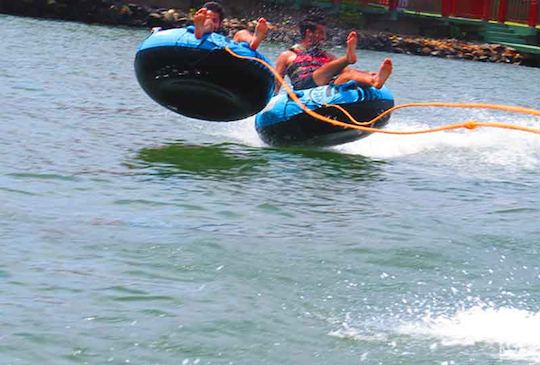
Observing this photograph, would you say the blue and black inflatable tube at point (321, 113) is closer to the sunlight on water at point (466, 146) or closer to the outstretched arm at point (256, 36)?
the sunlight on water at point (466, 146)

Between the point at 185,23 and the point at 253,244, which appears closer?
the point at 253,244

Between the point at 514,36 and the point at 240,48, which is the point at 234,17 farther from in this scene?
the point at 240,48

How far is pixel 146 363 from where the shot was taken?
18.6 ft

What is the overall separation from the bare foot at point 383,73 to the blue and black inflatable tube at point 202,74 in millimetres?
989

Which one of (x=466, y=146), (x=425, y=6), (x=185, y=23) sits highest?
(x=466, y=146)

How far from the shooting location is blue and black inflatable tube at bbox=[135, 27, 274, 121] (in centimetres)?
1120

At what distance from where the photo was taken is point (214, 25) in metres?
11.5

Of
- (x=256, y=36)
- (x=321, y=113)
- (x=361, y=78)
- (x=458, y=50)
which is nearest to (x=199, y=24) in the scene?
→ (x=256, y=36)

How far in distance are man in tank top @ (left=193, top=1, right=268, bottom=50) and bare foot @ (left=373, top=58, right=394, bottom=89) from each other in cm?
111

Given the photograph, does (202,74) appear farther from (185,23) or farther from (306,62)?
(185,23)

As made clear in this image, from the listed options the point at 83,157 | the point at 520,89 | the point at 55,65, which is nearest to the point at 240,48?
the point at 83,157

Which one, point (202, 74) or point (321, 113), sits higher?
point (202, 74)

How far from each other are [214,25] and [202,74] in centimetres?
52

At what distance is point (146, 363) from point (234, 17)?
29.4 metres
